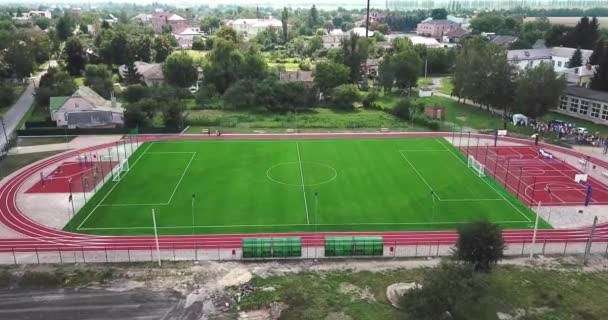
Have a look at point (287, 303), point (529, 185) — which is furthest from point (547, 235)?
point (287, 303)

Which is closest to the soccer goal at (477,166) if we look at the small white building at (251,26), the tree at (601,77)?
the tree at (601,77)

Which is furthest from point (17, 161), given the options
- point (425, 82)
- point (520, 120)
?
point (425, 82)

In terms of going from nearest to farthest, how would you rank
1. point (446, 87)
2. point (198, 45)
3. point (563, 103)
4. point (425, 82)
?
point (563, 103)
point (446, 87)
point (425, 82)
point (198, 45)

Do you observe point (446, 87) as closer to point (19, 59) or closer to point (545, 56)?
point (545, 56)

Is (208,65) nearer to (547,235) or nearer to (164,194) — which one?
(164,194)


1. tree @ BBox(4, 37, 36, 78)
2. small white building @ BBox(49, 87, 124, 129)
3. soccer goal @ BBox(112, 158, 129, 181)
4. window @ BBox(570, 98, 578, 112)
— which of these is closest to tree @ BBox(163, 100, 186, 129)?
small white building @ BBox(49, 87, 124, 129)

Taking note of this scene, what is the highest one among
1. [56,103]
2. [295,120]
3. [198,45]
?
[198,45]

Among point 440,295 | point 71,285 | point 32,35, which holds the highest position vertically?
point 32,35
